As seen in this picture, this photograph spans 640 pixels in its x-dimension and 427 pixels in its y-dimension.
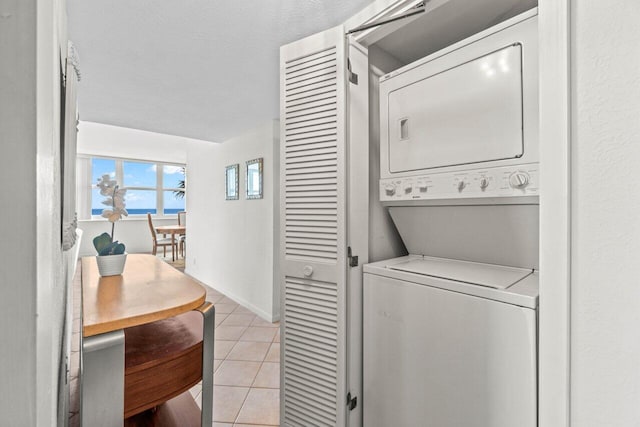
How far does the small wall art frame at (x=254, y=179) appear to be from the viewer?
→ 340 cm

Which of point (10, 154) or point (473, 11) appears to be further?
point (473, 11)

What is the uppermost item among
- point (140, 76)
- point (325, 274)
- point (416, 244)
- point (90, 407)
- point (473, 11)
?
point (140, 76)

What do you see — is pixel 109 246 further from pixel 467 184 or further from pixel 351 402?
pixel 467 184

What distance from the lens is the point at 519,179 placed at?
39.9 inches

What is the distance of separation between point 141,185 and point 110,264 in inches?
272

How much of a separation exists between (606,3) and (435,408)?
4.38ft

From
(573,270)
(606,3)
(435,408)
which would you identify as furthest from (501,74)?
(435,408)

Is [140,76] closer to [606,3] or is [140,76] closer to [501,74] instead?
[501,74]

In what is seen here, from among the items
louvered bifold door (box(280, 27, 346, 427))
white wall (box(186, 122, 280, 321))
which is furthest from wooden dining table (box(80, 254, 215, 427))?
white wall (box(186, 122, 280, 321))

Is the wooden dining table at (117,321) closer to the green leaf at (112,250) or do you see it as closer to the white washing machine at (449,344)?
the green leaf at (112,250)

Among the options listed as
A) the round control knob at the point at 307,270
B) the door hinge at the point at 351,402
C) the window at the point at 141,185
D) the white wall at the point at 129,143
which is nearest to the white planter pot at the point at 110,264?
the round control knob at the point at 307,270

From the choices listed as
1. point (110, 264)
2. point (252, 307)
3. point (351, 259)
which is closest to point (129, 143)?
point (252, 307)

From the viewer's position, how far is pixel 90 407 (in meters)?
1.01

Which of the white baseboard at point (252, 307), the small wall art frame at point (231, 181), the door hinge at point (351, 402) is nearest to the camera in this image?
the door hinge at point (351, 402)
